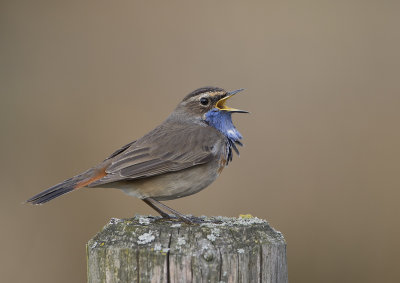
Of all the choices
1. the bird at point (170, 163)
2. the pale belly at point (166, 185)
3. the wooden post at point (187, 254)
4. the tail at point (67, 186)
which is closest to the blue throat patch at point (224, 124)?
the bird at point (170, 163)

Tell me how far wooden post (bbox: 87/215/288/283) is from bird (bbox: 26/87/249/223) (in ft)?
2.86

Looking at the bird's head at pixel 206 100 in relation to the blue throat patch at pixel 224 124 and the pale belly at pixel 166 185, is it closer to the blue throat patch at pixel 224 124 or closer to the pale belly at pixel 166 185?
the blue throat patch at pixel 224 124

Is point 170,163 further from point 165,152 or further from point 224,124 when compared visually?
point 224,124

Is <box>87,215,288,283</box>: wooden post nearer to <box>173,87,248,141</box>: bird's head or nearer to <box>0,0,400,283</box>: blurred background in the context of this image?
<box>173,87,248,141</box>: bird's head

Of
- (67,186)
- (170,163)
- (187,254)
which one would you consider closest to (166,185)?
(170,163)

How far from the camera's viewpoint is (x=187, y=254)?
12.6ft

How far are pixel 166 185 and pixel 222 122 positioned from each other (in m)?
1.10

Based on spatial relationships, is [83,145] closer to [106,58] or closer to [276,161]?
[106,58]

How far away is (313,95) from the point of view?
350 inches

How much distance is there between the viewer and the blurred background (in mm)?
8414

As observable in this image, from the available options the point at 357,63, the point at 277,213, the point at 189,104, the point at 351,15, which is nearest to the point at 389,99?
the point at 357,63

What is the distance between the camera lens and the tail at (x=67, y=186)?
520 centimetres

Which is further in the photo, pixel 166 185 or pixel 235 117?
pixel 235 117

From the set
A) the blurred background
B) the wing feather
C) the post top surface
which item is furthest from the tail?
the blurred background
